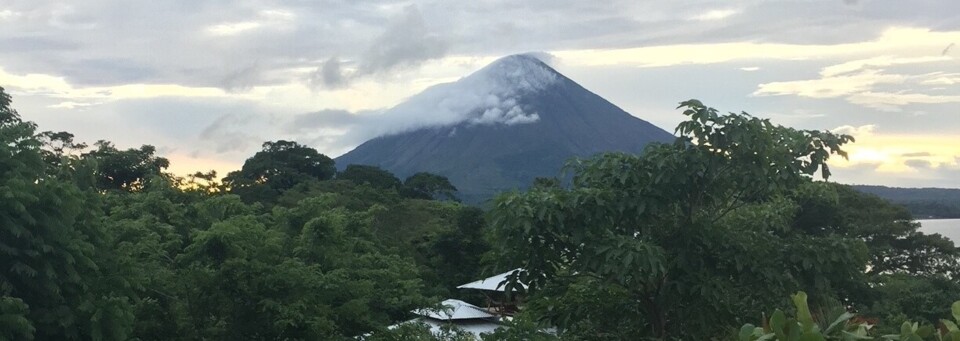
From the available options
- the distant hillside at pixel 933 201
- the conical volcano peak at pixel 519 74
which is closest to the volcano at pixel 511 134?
the conical volcano peak at pixel 519 74

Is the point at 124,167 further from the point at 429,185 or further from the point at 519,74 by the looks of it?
the point at 519,74

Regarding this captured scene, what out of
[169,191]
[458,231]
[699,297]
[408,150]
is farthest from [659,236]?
[408,150]

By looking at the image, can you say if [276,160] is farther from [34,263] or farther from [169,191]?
[34,263]

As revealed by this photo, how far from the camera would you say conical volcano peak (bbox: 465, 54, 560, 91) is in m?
135

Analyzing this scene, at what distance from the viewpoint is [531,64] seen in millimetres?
143750

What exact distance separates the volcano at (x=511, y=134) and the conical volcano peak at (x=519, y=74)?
0.61ft

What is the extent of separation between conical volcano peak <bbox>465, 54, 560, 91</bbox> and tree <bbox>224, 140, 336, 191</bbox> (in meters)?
94.3

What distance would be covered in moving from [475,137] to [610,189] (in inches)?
4659

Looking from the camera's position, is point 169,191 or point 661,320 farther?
point 169,191

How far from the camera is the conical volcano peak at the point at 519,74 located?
134750mm

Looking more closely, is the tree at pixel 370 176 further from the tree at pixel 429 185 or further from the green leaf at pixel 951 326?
the green leaf at pixel 951 326

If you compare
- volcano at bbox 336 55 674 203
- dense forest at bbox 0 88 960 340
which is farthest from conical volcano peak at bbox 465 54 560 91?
dense forest at bbox 0 88 960 340

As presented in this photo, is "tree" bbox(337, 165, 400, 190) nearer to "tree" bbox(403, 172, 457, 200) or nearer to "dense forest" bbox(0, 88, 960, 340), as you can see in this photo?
"tree" bbox(403, 172, 457, 200)

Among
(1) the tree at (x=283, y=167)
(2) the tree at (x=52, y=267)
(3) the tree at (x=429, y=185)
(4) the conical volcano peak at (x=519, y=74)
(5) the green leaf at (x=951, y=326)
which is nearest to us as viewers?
(5) the green leaf at (x=951, y=326)
